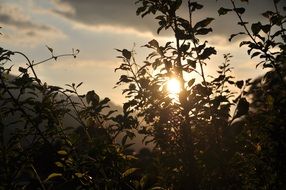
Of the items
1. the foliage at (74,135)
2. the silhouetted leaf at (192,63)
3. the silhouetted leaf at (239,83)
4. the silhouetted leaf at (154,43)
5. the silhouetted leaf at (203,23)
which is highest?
the silhouetted leaf at (203,23)

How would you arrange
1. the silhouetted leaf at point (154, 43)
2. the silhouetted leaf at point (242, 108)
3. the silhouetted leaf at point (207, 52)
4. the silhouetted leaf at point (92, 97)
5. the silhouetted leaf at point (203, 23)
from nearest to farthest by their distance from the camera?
the silhouetted leaf at point (242, 108) < the silhouetted leaf at point (92, 97) < the silhouetted leaf at point (207, 52) < the silhouetted leaf at point (203, 23) < the silhouetted leaf at point (154, 43)

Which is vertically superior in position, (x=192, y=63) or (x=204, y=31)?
(x=204, y=31)

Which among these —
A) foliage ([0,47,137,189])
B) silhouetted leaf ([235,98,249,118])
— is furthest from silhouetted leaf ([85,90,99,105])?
silhouetted leaf ([235,98,249,118])

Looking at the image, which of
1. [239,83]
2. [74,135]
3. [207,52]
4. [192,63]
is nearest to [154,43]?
[192,63]

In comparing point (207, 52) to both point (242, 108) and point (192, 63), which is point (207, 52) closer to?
point (192, 63)

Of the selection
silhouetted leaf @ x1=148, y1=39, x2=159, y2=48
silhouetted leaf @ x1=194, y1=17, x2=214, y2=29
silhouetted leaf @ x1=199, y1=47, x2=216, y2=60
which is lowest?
silhouetted leaf @ x1=199, y1=47, x2=216, y2=60

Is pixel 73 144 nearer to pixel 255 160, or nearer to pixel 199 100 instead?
pixel 199 100

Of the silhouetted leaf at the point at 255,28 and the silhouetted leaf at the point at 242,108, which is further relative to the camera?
the silhouetted leaf at the point at 255,28

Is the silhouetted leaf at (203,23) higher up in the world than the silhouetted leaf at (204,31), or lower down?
higher up

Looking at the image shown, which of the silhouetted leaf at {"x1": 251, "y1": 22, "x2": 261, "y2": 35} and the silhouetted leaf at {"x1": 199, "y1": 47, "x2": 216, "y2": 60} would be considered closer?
the silhouetted leaf at {"x1": 251, "y1": 22, "x2": 261, "y2": 35}

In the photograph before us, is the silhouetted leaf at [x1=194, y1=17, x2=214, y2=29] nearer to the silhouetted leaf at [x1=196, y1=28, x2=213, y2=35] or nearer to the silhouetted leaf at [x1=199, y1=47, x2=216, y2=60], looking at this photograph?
the silhouetted leaf at [x1=196, y1=28, x2=213, y2=35]

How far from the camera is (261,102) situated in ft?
19.6

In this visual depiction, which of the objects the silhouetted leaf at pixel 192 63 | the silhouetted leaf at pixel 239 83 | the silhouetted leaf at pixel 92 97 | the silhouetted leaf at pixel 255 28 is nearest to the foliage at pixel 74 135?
the silhouetted leaf at pixel 92 97

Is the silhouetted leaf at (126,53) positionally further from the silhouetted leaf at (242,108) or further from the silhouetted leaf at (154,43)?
the silhouetted leaf at (242,108)
